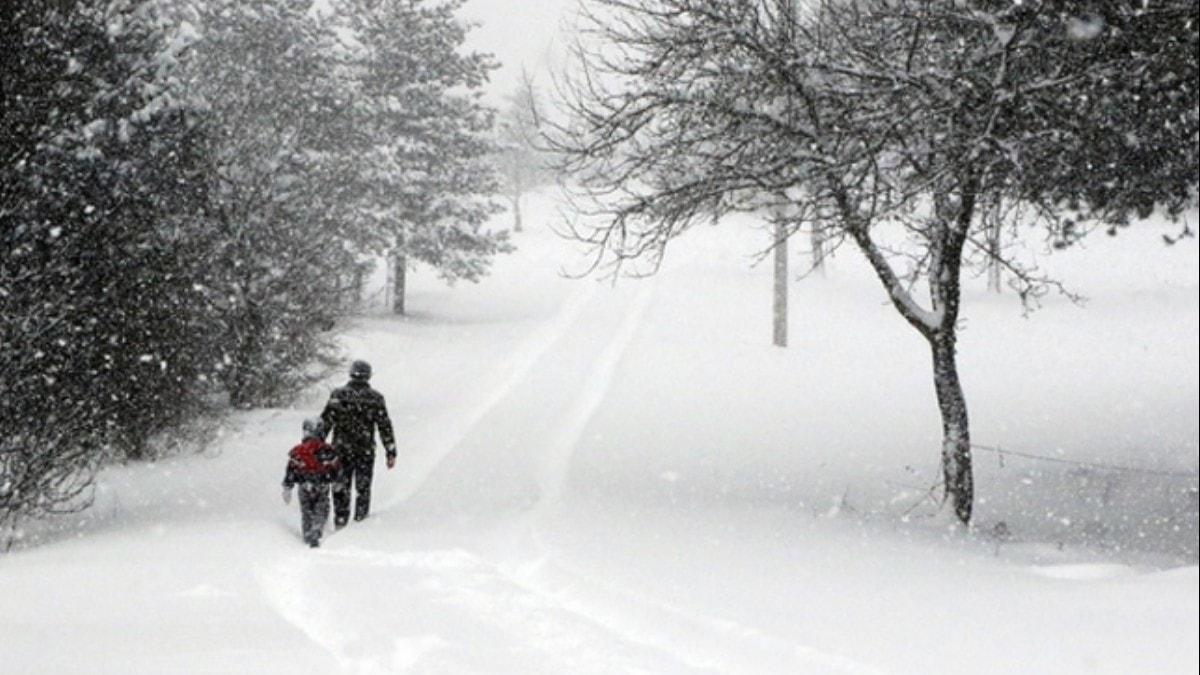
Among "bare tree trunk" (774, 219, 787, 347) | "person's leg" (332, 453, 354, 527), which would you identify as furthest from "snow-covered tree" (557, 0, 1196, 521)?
"bare tree trunk" (774, 219, 787, 347)

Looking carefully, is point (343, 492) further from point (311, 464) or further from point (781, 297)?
point (781, 297)

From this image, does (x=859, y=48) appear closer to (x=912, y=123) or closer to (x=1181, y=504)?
(x=912, y=123)

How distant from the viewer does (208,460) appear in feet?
49.3

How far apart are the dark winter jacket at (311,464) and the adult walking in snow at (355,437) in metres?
0.70

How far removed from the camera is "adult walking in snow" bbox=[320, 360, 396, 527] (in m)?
10.3

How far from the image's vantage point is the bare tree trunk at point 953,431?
10711 mm

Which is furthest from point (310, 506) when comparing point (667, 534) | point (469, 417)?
point (469, 417)

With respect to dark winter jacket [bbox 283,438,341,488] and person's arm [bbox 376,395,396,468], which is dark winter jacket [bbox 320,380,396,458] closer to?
person's arm [bbox 376,395,396,468]

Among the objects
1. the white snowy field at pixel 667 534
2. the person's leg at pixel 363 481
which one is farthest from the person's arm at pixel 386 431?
the white snowy field at pixel 667 534

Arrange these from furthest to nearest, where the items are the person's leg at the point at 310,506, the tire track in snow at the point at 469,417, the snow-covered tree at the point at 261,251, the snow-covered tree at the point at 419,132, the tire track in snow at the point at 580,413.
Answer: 1. the snow-covered tree at the point at 419,132
2. the snow-covered tree at the point at 261,251
3. the tire track in snow at the point at 469,417
4. the tire track in snow at the point at 580,413
5. the person's leg at the point at 310,506

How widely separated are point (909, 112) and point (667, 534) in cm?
443

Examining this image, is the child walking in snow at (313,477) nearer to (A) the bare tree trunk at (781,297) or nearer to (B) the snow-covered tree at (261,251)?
(B) the snow-covered tree at (261,251)

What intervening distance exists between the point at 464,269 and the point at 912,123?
26194mm

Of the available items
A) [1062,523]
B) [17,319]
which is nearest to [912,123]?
[1062,523]
